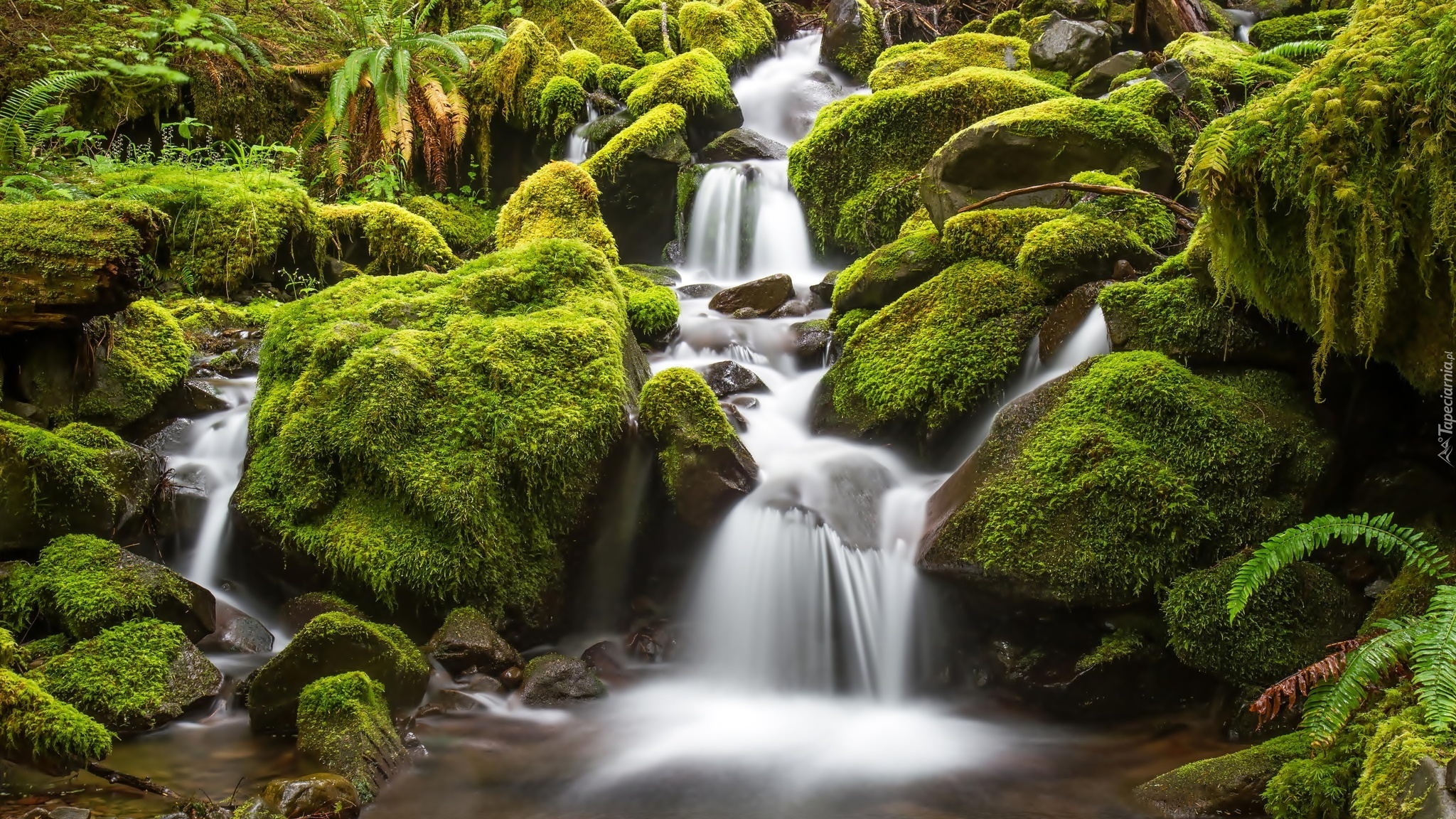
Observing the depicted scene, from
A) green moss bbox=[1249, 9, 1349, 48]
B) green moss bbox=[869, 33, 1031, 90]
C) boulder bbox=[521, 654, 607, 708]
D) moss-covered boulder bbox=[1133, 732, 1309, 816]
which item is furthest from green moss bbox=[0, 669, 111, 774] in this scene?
green moss bbox=[1249, 9, 1349, 48]

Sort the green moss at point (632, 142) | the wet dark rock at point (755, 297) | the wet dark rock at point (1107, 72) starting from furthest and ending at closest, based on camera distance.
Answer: the green moss at point (632, 142), the wet dark rock at point (1107, 72), the wet dark rock at point (755, 297)

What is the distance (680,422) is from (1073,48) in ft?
22.9

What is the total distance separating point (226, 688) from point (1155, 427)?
4.58 meters

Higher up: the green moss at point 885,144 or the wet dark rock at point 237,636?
the green moss at point 885,144

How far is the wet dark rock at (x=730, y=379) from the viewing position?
642 centimetres

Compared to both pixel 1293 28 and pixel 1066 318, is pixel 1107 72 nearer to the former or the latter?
pixel 1293 28

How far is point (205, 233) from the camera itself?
7.65 meters

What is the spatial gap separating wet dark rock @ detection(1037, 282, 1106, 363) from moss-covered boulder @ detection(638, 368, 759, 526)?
1.95 metres

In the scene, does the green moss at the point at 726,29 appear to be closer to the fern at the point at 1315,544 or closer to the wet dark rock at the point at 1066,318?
the wet dark rock at the point at 1066,318

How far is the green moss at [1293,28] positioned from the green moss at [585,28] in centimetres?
763

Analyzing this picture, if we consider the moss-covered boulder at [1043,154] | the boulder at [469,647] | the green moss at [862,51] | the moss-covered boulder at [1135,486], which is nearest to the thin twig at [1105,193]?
the moss-covered boulder at [1043,154]

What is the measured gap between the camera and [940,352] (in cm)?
542

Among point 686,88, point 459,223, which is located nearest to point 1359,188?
point 686,88

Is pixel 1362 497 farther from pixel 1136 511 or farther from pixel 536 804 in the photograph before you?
pixel 536 804
